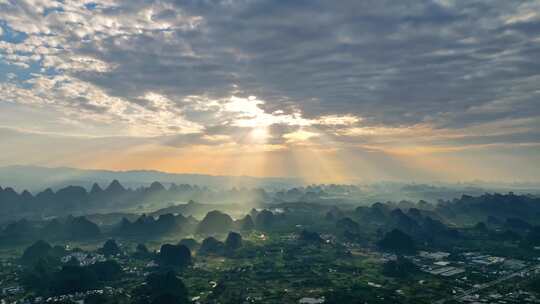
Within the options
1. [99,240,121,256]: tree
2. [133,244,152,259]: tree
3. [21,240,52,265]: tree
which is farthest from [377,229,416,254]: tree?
[21,240,52,265]: tree

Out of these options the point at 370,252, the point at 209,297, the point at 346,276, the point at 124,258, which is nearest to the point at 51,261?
the point at 124,258

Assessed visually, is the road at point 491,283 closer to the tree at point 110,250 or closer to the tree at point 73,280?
the tree at point 73,280

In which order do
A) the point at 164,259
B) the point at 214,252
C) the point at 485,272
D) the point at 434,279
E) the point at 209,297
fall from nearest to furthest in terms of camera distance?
the point at 209,297 < the point at 434,279 < the point at 485,272 < the point at 164,259 < the point at 214,252

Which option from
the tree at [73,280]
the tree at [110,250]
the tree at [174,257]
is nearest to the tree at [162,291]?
the tree at [73,280]

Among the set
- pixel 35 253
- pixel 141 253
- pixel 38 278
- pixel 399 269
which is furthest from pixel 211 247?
pixel 399 269

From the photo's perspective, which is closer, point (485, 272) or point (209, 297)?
point (209, 297)

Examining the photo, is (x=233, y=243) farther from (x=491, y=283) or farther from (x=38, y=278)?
(x=491, y=283)

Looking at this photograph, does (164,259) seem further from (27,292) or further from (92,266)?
(27,292)
